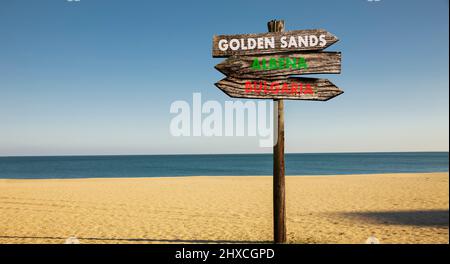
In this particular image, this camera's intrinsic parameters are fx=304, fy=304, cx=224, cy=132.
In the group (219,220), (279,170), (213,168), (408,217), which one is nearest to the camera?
(279,170)

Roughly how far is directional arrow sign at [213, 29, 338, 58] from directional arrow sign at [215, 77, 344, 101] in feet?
1.74

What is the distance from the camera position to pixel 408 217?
10.7 meters

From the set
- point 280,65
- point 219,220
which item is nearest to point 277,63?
point 280,65

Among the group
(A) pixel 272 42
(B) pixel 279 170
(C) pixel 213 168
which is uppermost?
(A) pixel 272 42

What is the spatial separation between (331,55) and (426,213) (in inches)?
363

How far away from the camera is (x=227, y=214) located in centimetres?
1150

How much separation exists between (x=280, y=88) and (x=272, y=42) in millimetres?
843

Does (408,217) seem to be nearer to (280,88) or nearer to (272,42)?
(280,88)

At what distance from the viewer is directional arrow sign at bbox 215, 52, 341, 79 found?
5395mm

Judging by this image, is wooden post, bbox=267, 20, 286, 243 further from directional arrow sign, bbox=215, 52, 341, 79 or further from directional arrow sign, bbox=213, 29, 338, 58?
directional arrow sign, bbox=215, 52, 341, 79

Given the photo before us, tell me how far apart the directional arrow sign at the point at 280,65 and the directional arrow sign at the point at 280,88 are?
0.41 ft

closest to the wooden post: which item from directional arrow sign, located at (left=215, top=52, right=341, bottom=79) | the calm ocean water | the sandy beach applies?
directional arrow sign, located at (left=215, top=52, right=341, bottom=79)

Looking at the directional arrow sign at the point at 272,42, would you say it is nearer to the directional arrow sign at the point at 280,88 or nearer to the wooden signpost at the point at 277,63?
the wooden signpost at the point at 277,63
